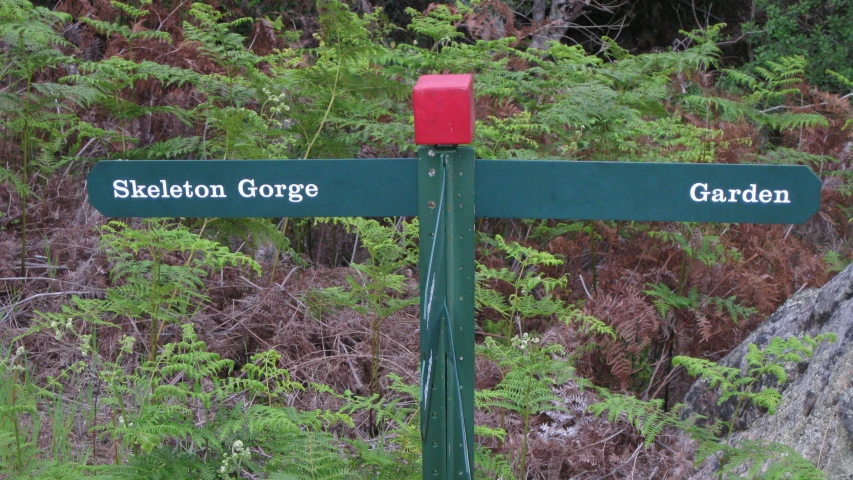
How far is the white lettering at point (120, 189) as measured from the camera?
222 cm

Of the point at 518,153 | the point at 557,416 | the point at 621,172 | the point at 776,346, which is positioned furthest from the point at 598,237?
the point at 621,172

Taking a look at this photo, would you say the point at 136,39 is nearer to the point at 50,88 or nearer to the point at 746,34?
the point at 50,88

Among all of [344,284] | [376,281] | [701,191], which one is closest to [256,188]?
[701,191]

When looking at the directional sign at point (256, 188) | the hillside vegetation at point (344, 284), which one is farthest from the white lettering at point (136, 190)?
the hillside vegetation at point (344, 284)

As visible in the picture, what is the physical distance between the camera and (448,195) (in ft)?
6.84

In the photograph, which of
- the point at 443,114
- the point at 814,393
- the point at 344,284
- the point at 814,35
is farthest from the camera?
the point at 814,35

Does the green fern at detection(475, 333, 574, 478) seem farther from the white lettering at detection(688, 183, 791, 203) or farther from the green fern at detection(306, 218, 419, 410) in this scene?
the white lettering at detection(688, 183, 791, 203)

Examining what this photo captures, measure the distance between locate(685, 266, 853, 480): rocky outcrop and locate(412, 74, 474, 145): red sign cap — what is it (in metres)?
1.68

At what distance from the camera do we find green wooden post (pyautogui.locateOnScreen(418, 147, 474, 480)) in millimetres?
2070

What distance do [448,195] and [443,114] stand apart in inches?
8.4

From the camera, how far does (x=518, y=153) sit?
454cm

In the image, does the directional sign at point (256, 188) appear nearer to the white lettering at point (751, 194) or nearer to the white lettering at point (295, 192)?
the white lettering at point (295, 192)

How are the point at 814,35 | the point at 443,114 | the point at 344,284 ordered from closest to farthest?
the point at 443,114 → the point at 344,284 → the point at 814,35

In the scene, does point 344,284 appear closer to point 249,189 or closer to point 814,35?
point 249,189
